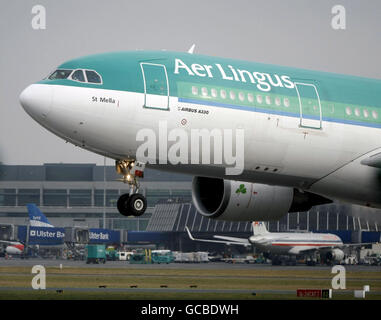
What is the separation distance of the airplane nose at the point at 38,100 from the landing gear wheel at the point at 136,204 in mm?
3515

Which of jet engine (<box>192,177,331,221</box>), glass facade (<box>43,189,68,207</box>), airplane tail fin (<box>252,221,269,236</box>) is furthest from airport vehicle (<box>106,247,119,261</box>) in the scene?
jet engine (<box>192,177,331,221</box>)

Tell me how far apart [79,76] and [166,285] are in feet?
67.5

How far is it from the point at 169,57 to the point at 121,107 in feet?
8.06

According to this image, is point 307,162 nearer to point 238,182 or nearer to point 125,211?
point 238,182

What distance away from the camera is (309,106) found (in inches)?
998

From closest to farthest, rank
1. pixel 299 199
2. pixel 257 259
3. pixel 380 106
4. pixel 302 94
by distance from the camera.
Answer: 1. pixel 302 94
2. pixel 380 106
3. pixel 299 199
4. pixel 257 259

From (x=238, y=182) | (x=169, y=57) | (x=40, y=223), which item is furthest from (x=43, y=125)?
(x=40, y=223)

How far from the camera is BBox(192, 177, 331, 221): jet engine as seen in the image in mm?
27844

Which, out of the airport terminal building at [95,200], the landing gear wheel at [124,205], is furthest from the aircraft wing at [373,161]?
the airport terminal building at [95,200]

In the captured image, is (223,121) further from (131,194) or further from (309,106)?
(131,194)

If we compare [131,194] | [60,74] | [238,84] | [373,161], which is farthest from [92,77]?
[373,161]

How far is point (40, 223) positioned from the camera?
8550cm

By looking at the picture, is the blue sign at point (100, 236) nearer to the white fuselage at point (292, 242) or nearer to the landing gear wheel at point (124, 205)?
the white fuselage at point (292, 242)

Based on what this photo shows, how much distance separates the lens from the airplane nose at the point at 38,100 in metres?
22.0
